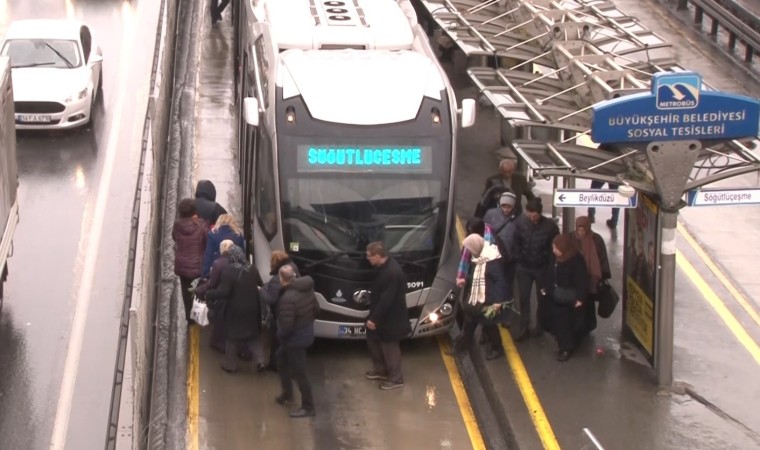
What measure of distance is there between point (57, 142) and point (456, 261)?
30.1 ft

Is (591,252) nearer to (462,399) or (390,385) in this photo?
(462,399)

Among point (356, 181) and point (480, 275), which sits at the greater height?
point (356, 181)

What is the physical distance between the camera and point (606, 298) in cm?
1501

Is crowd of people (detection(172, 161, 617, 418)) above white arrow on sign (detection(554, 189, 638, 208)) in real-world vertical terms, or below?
below

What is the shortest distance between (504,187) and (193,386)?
4227 mm

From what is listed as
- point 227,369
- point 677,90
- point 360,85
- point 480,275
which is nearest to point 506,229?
point 480,275

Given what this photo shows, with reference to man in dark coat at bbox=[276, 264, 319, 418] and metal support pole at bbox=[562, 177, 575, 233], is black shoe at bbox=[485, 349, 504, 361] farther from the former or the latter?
man in dark coat at bbox=[276, 264, 319, 418]

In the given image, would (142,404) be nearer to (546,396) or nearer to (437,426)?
(437,426)

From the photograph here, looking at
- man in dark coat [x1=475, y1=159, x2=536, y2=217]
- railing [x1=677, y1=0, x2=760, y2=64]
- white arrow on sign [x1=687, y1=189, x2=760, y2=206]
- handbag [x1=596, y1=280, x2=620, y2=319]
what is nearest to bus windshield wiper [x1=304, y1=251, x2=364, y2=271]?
man in dark coat [x1=475, y1=159, x2=536, y2=217]

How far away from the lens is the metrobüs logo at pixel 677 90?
13281mm

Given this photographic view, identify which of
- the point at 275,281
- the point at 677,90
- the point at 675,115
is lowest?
the point at 275,281

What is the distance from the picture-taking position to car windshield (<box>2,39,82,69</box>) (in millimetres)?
22969

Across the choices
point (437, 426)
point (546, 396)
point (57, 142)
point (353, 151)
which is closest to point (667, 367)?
point (546, 396)

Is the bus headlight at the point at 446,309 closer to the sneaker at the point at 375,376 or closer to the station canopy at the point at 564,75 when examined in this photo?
the sneaker at the point at 375,376
